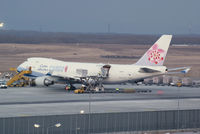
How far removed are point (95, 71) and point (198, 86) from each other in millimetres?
25423

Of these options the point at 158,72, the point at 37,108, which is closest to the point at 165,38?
the point at 158,72

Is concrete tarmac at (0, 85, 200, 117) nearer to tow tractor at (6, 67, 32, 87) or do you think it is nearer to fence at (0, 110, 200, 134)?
tow tractor at (6, 67, 32, 87)

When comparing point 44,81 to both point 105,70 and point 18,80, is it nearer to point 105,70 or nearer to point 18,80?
point 105,70

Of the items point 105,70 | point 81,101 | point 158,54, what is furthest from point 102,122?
point 158,54

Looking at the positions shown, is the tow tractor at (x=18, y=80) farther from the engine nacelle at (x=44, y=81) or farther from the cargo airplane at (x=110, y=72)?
the engine nacelle at (x=44, y=81)

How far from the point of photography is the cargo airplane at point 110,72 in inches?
3580

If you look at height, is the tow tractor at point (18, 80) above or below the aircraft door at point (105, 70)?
below

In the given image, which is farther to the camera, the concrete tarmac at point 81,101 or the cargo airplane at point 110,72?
the cargo airplane at point 110,72

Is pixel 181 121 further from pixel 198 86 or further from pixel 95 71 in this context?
pixel 198 86

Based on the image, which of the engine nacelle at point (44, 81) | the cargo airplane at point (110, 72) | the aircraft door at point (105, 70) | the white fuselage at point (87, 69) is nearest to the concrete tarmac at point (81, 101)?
the engine nacelle at point (44, 81)

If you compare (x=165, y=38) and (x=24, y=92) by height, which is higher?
(x=165, y=38)

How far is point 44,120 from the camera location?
5019cm

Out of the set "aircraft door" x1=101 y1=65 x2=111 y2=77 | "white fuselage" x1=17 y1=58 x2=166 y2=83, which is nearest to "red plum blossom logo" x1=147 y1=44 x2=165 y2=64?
"white fuselage" x1=17 y1=58 x2=166 y2=83

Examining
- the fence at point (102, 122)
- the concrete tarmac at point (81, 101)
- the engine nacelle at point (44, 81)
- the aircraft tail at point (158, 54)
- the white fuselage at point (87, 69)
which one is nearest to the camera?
the fence at point (102, 122)
